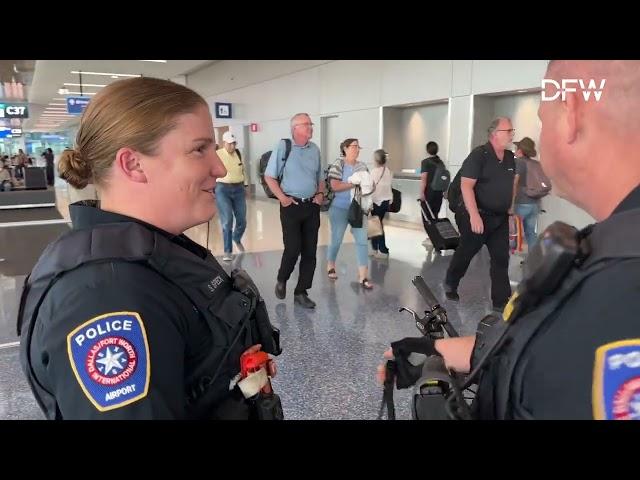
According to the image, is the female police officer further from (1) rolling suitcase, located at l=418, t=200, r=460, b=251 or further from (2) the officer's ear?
(1) rolling suitcase, located at l=418, t=200, r=460, b=251

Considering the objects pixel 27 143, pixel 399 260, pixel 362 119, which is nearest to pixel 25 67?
pixel 362 119

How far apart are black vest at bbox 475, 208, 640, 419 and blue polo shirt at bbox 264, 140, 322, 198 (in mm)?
3515

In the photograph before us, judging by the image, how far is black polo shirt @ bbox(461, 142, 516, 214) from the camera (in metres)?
3.90

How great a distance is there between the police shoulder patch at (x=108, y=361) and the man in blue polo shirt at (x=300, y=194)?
3.49 m

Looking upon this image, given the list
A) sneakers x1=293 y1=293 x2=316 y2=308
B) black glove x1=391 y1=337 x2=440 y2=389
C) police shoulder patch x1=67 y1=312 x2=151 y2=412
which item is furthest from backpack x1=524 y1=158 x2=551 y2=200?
police shoulder patch x1=67 y1=312 x2=151 y2=412

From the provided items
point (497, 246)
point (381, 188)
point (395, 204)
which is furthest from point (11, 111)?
point (497, 246)

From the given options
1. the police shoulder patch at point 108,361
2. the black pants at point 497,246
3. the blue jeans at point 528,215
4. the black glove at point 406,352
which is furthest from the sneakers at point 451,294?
the police shoulder patch at point 108,361

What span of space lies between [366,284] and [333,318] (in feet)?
3.27

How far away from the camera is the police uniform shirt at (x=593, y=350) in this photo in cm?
57

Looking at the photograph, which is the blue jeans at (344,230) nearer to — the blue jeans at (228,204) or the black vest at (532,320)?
the blue jeans at (228,204)

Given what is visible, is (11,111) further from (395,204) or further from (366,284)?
(366,284)

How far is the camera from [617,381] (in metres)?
0.57

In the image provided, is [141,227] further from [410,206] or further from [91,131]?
[410,206]
